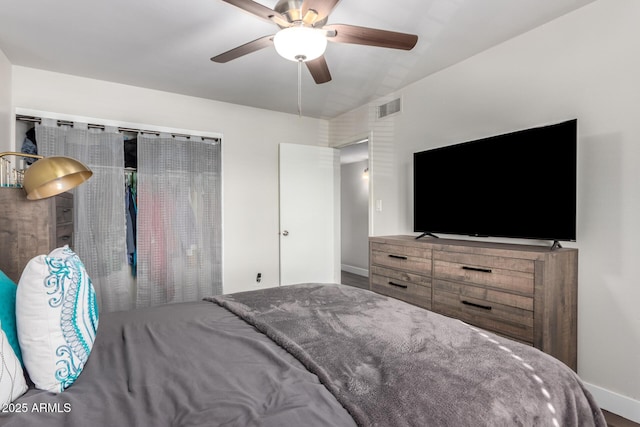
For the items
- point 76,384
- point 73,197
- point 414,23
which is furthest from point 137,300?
point 414,23

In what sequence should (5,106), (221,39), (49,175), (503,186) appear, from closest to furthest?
(49,175), (503,186), (221,39), (5,106)

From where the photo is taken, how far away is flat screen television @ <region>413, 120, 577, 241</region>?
6.86 feet

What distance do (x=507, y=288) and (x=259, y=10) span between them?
2.14m

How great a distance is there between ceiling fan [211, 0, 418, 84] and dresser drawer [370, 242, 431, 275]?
5.02 feet

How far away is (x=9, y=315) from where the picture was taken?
1.03 meters

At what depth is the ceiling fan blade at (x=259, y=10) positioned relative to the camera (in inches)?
63.1

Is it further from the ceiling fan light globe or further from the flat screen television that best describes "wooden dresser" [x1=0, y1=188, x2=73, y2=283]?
the flat screen television

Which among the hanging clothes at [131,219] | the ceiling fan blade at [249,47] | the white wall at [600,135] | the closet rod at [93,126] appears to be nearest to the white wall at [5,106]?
the closet rod at [93,126]

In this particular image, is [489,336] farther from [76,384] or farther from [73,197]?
[73,197]

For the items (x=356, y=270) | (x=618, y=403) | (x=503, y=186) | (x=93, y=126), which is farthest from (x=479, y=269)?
(x=356, y=270)

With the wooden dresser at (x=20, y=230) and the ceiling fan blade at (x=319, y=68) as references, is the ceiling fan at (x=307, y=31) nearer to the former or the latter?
the ceiling fan blade at (x=319, y=68)

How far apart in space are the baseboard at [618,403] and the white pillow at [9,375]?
2.80m

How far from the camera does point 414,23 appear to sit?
2318 millimetres

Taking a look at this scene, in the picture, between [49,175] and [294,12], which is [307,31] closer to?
[294,12]
